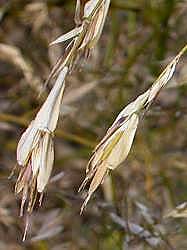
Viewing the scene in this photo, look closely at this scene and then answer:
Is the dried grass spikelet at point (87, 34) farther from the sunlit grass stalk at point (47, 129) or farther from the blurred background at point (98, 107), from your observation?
the blurred background at point (98, 107)

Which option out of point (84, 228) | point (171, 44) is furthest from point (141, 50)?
point (84, 228)

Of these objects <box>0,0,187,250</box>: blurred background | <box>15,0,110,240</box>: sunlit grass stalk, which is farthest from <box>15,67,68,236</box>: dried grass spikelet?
<box>0,0,187,250</box>: blurred background

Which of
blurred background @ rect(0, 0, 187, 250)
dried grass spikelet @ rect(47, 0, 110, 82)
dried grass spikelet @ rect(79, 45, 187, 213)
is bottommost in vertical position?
blurred background @ rect(0, 0, 187, 250)

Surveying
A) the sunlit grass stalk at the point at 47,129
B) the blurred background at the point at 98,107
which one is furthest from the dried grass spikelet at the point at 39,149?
the blurred background at the point at 98,107

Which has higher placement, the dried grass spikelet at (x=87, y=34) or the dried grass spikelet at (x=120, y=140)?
the dried grass spikelet at (x=87, y=34)

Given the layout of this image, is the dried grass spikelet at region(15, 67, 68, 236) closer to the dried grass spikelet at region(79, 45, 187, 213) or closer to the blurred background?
the dried grass spikelet at region(79, 45, 187, 213)

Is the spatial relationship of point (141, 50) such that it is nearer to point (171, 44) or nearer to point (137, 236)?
point (171, 44)
